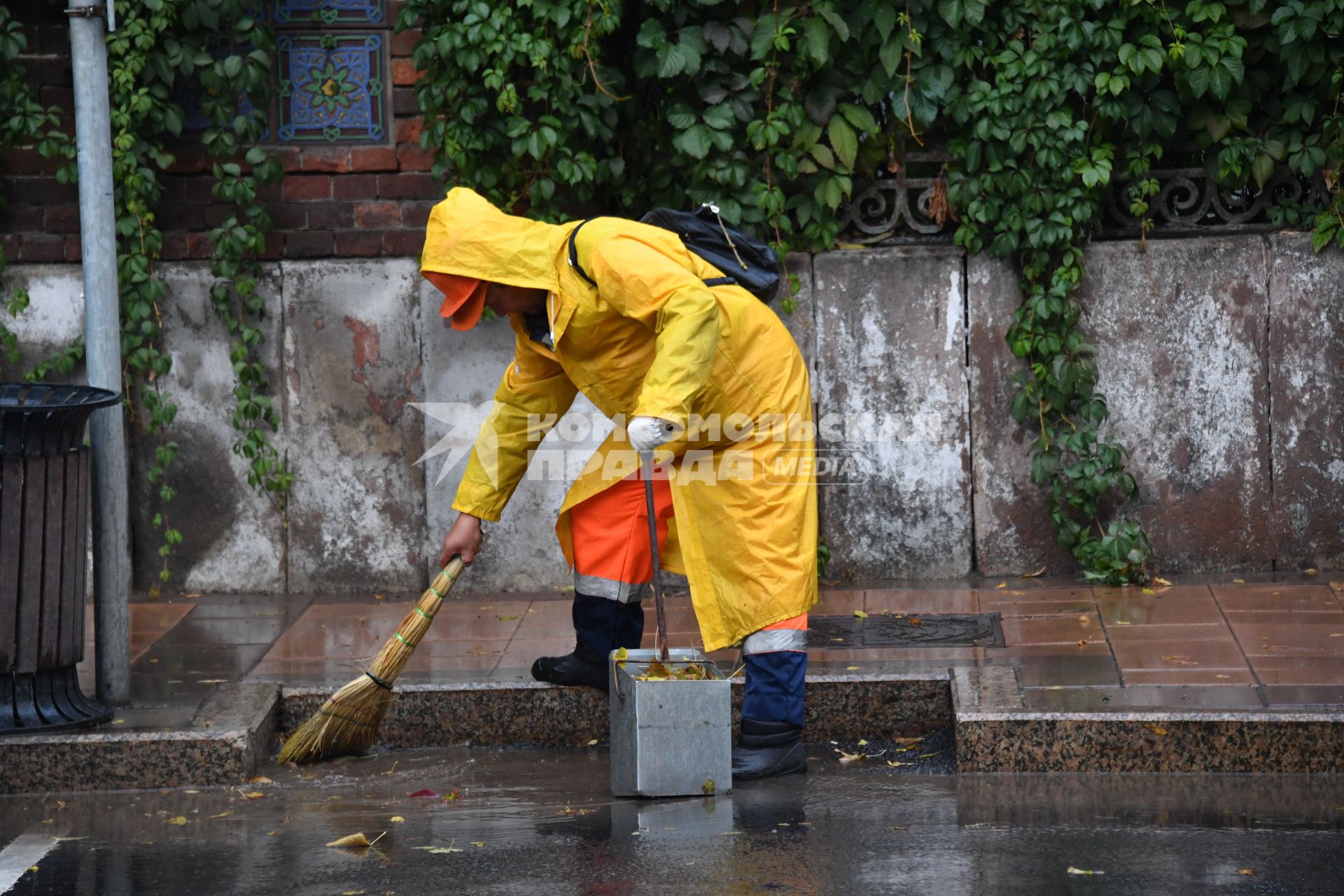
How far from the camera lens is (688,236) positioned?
4.68m

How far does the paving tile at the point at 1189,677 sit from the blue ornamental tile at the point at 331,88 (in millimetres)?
3775

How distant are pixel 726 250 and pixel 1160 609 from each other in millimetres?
2417

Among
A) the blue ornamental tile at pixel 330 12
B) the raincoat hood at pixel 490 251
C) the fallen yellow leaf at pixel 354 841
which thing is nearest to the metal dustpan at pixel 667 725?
the raincoat hood at pixel 490 251

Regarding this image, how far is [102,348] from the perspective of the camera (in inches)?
198

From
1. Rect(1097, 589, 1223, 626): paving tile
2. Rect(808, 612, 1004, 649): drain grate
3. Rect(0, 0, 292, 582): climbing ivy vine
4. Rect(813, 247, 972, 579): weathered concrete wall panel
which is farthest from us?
Rect(813, 247, 972, 579): weathered concrete wall panel

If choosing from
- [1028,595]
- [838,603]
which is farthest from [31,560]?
[1028,595]

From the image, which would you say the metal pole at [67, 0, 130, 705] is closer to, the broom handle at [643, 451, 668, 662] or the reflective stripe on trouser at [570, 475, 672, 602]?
the reflective stripe on trouser at [570, 475, 672, 602]

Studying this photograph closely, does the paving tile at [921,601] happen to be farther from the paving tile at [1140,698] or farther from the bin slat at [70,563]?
the bin slat at [70,563]

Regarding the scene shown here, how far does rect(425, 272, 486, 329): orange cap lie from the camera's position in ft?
14.5

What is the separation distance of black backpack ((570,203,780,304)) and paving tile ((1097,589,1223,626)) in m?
2.01

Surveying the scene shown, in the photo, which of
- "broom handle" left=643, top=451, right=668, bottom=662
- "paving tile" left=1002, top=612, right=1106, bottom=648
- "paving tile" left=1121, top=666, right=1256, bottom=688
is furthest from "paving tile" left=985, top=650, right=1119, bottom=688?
"broom handle" left=643, top=451, right=668, bottom=662

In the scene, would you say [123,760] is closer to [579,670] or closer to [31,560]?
[31,560]

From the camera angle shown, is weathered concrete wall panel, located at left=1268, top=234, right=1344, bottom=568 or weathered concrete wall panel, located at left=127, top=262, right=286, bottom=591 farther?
weathered concrete wall panel, located at left=127, top=262, right=286, bottom=591

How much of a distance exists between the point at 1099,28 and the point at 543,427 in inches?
117
